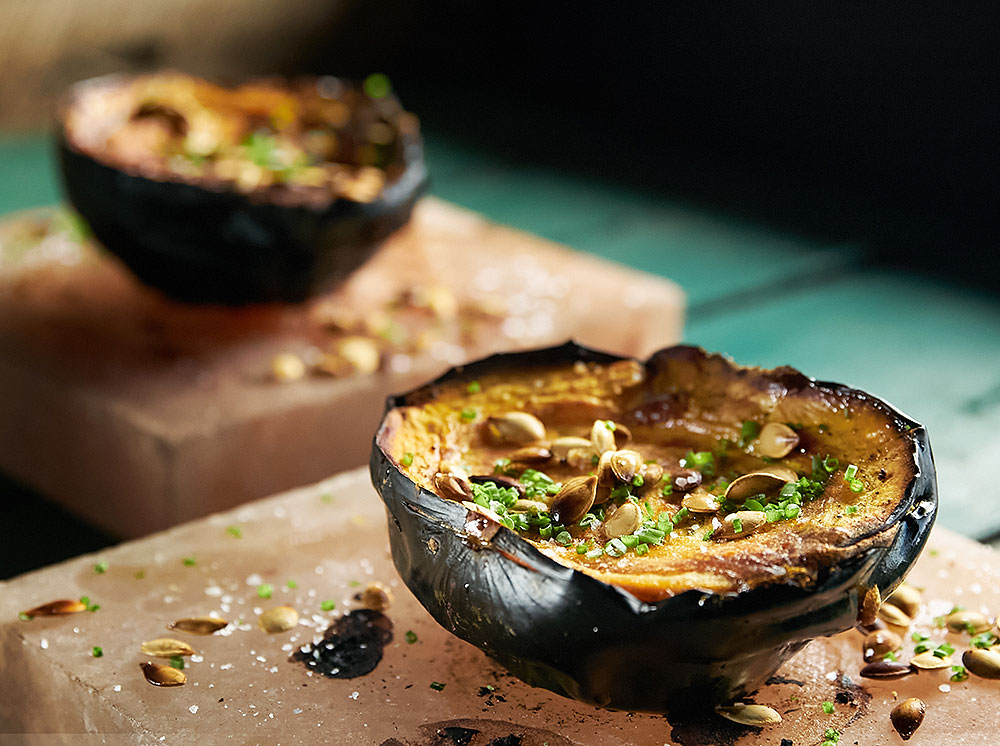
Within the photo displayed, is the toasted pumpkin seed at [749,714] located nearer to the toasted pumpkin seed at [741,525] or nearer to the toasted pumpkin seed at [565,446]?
the toasted pumpkin seed at [741,525]

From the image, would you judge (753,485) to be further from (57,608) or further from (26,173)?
(26,173)

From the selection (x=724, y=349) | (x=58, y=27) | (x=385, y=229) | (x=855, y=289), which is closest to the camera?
(x=385, y=229)

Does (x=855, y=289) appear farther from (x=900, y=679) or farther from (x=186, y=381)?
(x=900, y=679)

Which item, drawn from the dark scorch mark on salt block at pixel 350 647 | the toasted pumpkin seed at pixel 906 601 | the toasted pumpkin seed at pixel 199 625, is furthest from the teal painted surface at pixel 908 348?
the toasted pumpkin seed at pixel 199 625

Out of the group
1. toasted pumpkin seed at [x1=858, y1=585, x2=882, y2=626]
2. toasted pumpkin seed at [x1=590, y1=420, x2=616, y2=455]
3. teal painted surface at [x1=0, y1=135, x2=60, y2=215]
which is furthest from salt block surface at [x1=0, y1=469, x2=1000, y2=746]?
teal painted surface at [x1=0, y1=135, x2=60, y2=215]

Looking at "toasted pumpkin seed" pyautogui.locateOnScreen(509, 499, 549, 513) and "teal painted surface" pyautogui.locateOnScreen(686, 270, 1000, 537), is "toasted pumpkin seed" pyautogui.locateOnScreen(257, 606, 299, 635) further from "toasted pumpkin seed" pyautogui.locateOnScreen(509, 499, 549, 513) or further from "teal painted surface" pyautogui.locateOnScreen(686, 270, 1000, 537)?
"teal painted surface" pyautogui.locateOnScreen(686, 270, 1000, 537)

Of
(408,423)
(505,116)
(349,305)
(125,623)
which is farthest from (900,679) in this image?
(505,116)

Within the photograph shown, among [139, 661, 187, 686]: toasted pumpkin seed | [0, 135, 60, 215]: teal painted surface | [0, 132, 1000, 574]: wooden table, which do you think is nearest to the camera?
[139, 661, 187, 686]: toasted pumpkin seed
